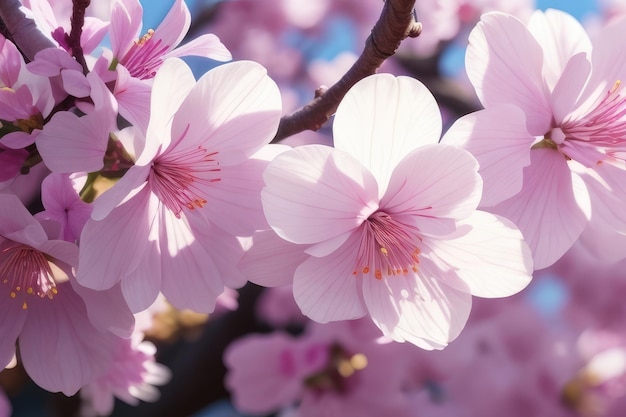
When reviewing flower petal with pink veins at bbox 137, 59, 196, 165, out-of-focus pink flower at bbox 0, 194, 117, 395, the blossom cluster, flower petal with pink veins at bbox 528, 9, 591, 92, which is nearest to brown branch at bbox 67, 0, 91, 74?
the blossom cluster

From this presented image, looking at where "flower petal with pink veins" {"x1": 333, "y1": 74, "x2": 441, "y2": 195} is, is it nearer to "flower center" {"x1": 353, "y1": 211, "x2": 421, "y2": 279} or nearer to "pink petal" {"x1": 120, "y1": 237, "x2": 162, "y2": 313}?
"flower center" {"x1": 353, "y1": 211, "x2": 421, "y2": 279}

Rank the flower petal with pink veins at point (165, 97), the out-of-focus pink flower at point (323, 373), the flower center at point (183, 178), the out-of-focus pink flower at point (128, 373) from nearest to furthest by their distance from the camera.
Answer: the flower petal with pink veins at point (165, 97) < the flower center at point (183, 178) < the out-of-focus pink flower at point (128, 373) < the out-of-focus pink flower at point (323, 373)

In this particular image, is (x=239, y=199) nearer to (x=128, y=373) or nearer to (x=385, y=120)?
(x=385, y=120)

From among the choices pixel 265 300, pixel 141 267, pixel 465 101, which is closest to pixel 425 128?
pixel 141 267

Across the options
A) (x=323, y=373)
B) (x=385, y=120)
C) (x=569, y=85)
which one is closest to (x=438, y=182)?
(x=385, y=120)

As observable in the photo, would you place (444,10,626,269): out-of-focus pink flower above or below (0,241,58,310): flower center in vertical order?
above

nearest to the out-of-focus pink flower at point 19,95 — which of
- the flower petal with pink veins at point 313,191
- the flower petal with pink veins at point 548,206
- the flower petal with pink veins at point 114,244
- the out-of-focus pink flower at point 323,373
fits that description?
the flower petal with pink veins at point 114,244

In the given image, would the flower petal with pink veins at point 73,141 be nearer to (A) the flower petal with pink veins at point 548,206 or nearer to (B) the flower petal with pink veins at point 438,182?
(B) the flower petal with pink veins at point 438,182
